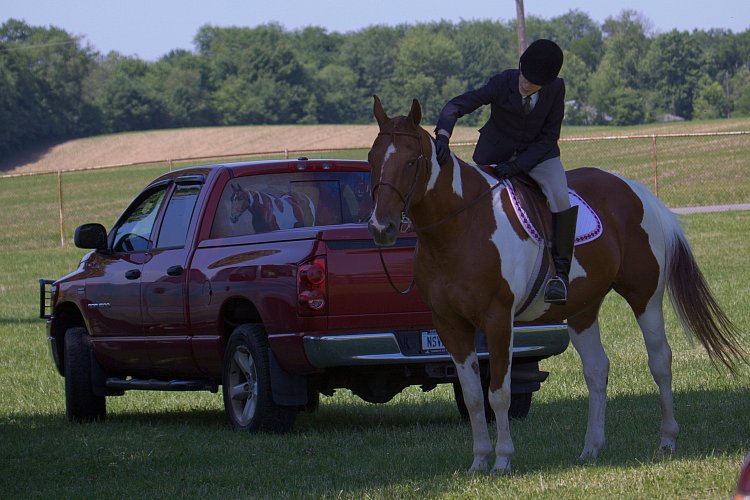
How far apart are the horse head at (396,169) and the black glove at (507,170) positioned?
2.29 feet

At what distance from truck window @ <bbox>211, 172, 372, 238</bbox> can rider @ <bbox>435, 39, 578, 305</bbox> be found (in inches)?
74.8

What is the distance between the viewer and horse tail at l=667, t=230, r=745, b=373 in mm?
8633

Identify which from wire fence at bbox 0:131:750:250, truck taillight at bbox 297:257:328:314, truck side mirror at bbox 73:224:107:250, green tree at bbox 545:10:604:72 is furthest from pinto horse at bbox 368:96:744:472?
green tree at bbox 545:10:604:72

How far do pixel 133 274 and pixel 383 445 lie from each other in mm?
2734

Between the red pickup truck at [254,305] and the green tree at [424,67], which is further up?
the green tree at [424,67]

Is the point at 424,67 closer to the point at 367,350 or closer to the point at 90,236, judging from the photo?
the point at 90,236

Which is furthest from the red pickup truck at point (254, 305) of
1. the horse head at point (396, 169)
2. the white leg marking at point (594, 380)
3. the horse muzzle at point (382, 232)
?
the horse muzzle at point (382, 232)

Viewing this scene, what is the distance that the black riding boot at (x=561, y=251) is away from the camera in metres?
7.56

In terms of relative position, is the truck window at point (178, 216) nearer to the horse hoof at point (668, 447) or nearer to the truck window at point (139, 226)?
the truck window at point (139, 226)

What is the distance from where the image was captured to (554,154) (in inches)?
309

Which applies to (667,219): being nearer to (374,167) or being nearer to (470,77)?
(374,167)

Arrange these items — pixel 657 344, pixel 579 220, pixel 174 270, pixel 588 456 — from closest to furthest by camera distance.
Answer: pixel 588 456 → pixel 579 220 → pixel 657 344 → pixel 174 270

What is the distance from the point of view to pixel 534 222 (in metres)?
7.59

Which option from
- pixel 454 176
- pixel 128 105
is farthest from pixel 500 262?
pixel 128 105
